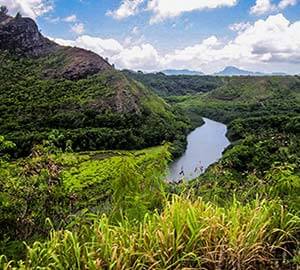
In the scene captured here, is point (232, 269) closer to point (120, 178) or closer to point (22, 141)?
point (120, 178)

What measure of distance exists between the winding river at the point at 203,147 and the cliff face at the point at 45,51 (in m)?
19.7

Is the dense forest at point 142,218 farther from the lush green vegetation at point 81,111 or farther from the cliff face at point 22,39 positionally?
the cliff face at point 22,39

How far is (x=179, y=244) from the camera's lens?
143 inches

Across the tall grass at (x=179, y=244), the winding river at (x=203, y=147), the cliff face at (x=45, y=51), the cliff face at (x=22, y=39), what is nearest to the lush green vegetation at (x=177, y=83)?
the cliff face at (x=22, y=39)

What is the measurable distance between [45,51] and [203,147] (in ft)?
120

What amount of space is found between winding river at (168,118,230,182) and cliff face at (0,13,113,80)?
1975 centimetres

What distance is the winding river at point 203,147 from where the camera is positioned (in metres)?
52.2

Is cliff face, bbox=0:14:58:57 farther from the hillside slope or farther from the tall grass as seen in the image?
the tall grass

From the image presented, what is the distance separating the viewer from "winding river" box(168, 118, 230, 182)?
52.2m

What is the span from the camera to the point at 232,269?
359cm

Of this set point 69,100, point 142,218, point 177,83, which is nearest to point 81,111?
point 69,100

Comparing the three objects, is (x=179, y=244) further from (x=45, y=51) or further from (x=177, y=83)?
(x=177, y=83)

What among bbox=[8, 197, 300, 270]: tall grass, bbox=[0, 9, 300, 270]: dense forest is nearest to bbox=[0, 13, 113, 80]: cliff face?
bbox=[0, 9, 300, 270]: dense forest

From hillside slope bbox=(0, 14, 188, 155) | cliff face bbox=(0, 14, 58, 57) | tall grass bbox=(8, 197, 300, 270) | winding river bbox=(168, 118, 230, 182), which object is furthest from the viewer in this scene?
cliff face bbox=(0, 14, 58, 57)
